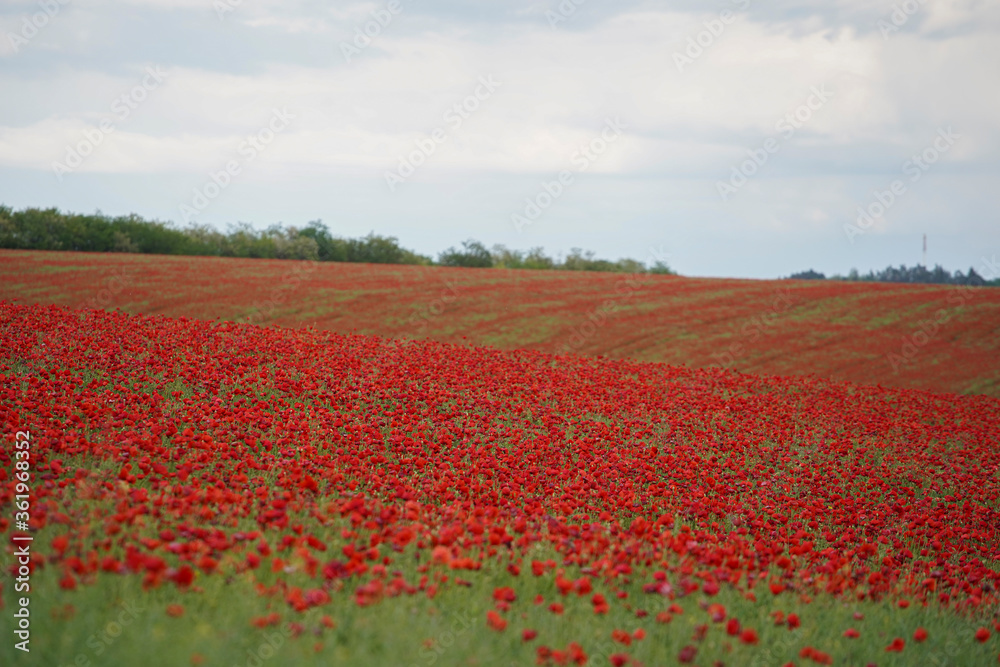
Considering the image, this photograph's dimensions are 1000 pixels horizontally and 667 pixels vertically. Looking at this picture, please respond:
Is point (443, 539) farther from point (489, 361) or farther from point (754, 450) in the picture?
point (489, 361)

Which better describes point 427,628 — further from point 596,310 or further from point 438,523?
point 596,310

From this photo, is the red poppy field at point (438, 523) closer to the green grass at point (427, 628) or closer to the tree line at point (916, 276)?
the green grass at point (427, 628)

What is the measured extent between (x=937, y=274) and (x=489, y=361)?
11991 centimetres

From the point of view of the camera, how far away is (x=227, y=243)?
69688 millimetres

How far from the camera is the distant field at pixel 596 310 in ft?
104

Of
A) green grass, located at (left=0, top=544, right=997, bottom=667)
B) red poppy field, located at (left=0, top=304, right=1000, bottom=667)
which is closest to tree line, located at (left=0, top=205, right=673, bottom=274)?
red poppy field, located at (left=0, top=304, right=1000, bottom=667)

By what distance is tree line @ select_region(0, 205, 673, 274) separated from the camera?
179 ft

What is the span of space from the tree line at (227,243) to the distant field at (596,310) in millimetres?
10918

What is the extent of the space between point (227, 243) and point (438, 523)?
223 ft

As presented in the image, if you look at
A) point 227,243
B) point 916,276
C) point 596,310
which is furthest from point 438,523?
point 916,276

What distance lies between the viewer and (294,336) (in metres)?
18.5

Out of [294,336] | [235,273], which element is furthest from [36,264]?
[294,336]

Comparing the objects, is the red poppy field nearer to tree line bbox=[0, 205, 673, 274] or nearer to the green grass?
the green grass

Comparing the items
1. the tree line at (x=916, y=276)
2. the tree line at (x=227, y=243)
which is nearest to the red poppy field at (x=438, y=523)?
the tree line at (x=227, y=243)
